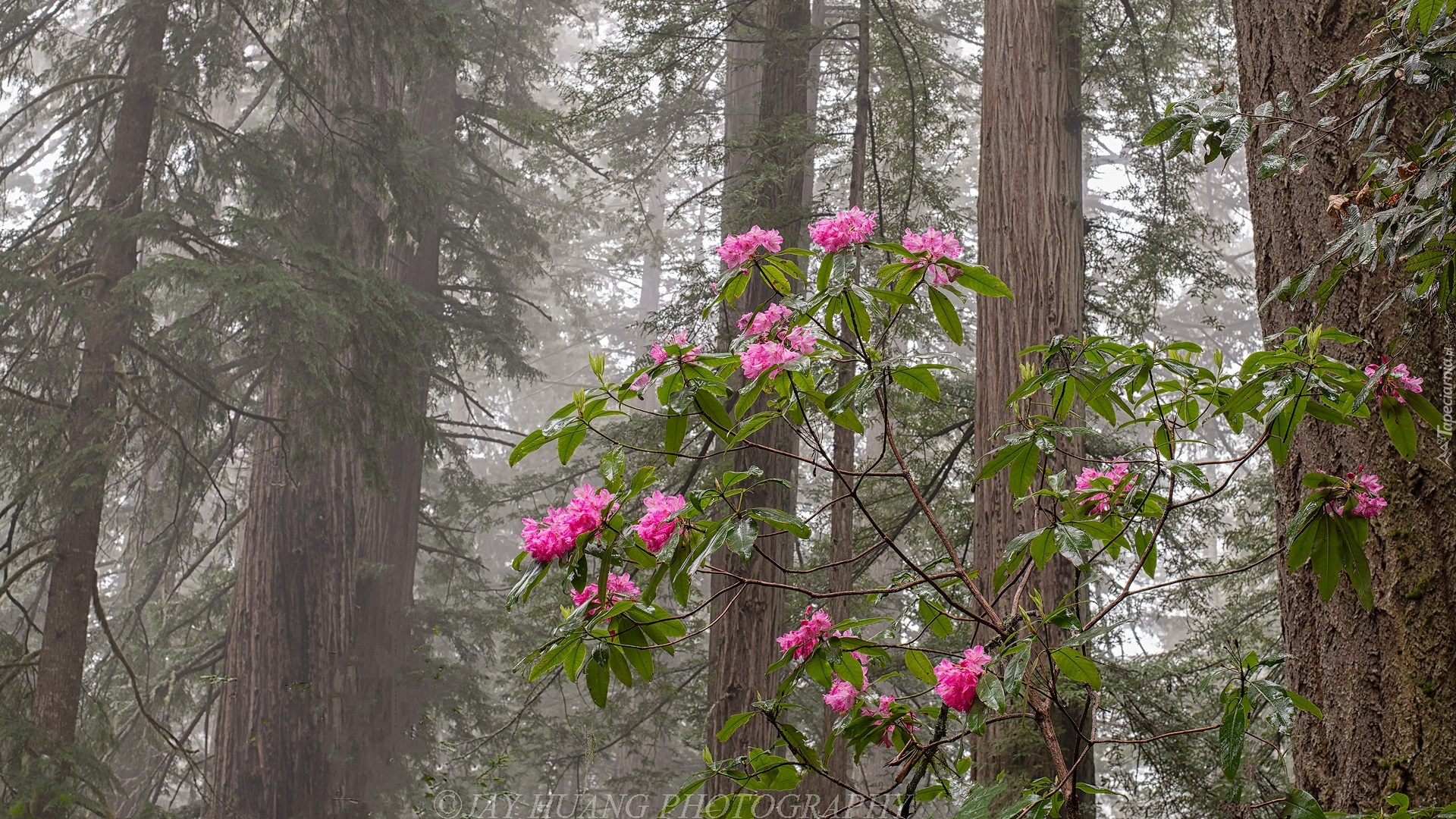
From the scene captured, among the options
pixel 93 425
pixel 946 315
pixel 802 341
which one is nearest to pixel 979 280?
pixel 946 315

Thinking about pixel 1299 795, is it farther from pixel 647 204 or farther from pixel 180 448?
pixel 647 204

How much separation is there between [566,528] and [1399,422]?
1329 mm

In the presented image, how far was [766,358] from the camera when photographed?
1707 mm

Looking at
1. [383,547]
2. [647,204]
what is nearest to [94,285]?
[383,547]

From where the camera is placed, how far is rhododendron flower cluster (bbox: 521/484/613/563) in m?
1.66

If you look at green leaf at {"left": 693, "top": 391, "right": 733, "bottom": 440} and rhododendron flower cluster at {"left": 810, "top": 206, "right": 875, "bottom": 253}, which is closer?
green leaf at {"left": 693, "top": 391, "right": 733, "bottom": 440}

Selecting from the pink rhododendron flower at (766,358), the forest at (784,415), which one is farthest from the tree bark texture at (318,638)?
the pink rhododendron flower at (766,358)

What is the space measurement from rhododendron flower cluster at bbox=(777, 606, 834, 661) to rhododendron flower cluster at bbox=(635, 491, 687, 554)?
314mm

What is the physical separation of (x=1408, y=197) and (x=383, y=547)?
936 cm

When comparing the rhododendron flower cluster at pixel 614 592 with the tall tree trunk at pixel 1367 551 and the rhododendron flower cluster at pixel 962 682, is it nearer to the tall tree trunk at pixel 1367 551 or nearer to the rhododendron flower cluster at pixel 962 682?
the rhododendron flower cluster at pixel 962 682

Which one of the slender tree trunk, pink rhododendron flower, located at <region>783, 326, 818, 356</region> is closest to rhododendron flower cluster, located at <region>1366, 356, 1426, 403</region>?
pink rhododendron flower, located at <region>783, 326, 818, 356</region>

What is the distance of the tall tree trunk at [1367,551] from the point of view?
5.55ft

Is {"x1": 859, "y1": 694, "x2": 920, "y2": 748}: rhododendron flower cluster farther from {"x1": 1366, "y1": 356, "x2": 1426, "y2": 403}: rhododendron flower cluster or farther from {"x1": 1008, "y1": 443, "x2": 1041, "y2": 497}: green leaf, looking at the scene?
{"x1": 1366, "y1": 356, "x2": 1426, "y2": 403}: rhododendron flower cluster

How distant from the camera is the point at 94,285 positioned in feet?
18.9
